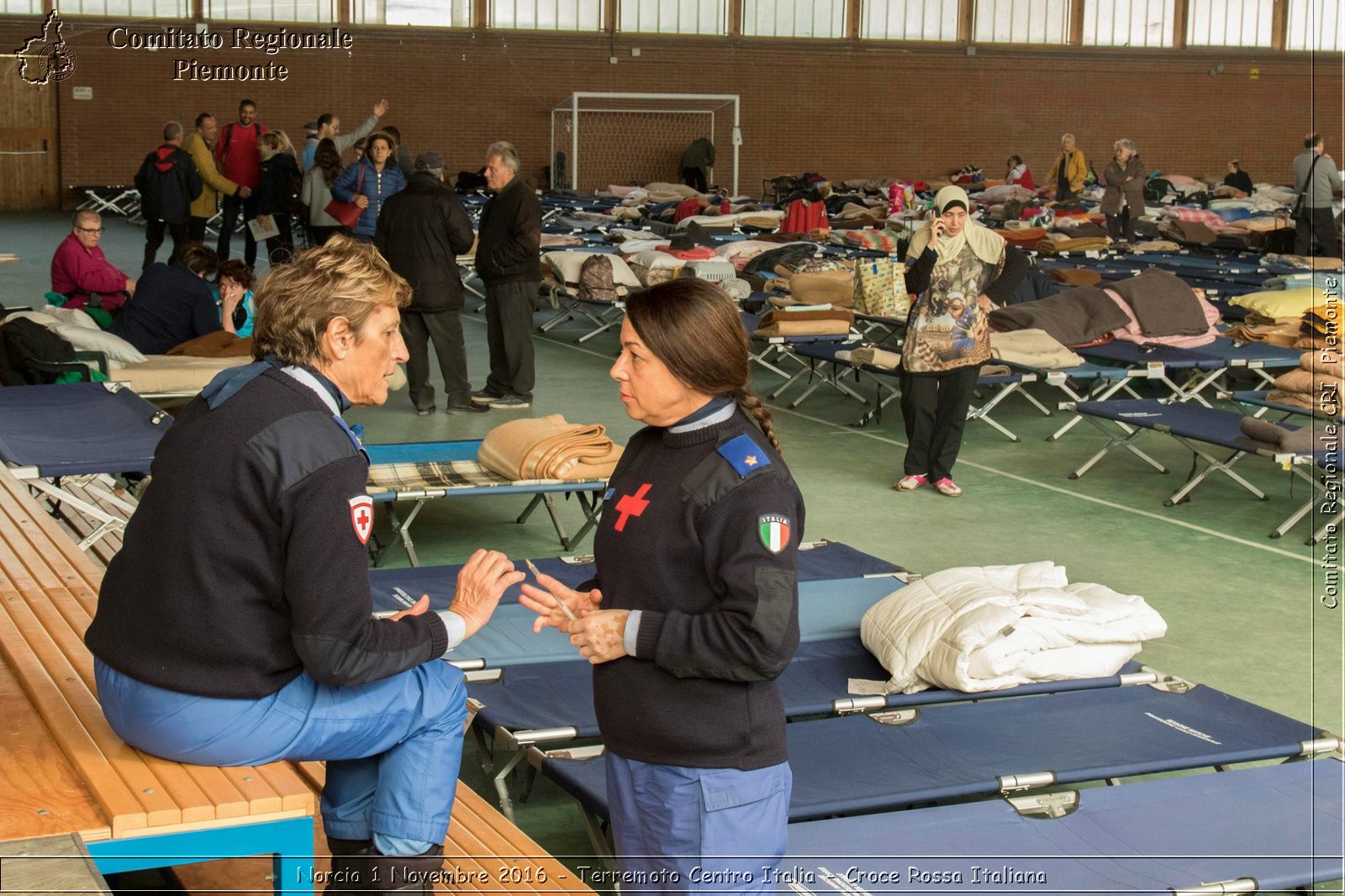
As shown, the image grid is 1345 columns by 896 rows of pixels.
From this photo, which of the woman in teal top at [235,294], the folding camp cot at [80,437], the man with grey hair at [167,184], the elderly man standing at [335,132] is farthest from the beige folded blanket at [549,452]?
the man with grey hair at [167,184]

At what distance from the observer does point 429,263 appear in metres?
8.20

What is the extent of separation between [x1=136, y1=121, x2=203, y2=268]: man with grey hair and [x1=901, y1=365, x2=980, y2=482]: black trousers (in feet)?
26.8

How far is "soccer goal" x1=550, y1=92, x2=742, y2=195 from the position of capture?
2445cm

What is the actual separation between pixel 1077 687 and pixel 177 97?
68.2ft

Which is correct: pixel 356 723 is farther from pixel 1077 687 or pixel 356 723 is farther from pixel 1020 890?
pixel 1077 687

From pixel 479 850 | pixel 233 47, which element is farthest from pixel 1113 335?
pixel 233 47

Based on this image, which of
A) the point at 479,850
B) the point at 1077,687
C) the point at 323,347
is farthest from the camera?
the point at 1077,687

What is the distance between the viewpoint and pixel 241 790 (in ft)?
7.55

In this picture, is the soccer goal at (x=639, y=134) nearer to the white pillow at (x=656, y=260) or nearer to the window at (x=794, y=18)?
the window at (x=794, y=18)

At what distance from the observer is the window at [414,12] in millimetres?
22703

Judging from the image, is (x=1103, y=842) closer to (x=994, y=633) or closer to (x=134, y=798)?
(x=994, y=633)

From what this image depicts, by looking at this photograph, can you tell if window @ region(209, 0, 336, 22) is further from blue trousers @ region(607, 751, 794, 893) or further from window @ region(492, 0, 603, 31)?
blue trousers @ region(607, 751, 794, 893)

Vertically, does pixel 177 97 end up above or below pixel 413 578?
above

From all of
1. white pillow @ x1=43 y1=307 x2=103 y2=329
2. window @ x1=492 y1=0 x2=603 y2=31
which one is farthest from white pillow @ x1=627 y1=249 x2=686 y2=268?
window @ x1=492 y1=0 x2=603 y2=31
